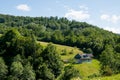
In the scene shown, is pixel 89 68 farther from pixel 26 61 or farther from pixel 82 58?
pixel 26 61

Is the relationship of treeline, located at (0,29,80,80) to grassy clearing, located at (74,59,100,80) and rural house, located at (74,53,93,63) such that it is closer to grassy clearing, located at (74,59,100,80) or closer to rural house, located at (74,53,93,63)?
grassy clearing, located at (74,59,100,80)

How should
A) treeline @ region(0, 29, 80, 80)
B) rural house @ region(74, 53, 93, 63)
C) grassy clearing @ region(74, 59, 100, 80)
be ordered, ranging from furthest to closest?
1. rural house @ region(74, 53, 93, 63)
2. grassy clearing @ region(74, 59, 100, 80)
3. treeline @ region(0, 29, 80, 80)

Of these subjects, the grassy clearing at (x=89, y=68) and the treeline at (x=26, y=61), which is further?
the grassy clearing at (x=89, y=68)

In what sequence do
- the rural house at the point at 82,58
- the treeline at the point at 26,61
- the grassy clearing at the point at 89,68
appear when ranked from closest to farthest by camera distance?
the treeline at the point at 26,61 < the grassy clearing at the point at 89,68 < the rural house at the point at 82,58

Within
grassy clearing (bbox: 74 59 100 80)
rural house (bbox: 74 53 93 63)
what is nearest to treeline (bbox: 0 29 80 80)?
grassy clearing (bbox: 74 59 100 80)

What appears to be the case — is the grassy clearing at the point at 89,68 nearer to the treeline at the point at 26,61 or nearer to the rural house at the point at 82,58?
the rural house at the point at 82,58

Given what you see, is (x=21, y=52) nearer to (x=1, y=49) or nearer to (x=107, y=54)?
(x=1, y=49)

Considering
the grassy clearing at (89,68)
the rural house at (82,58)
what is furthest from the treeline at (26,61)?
the rural house at (82,58)

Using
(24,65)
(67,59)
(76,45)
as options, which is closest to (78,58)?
(67,59)

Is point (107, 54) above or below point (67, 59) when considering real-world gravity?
above
